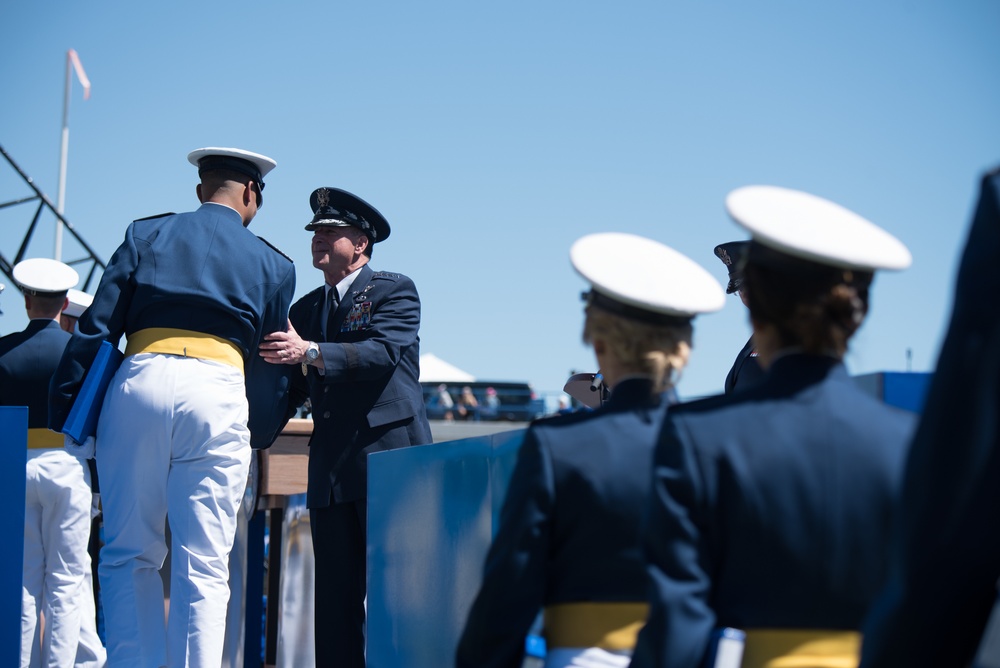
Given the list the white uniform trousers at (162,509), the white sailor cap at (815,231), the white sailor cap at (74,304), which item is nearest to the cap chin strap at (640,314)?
the white sailor cap at (815,231)

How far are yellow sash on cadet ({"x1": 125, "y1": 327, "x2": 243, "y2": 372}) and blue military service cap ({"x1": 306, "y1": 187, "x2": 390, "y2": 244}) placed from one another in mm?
1152

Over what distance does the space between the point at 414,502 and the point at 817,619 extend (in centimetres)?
240

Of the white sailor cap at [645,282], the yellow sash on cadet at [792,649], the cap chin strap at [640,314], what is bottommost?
the yellow sash on cadet at [792,649]

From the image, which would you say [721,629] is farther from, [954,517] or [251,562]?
[251,562]

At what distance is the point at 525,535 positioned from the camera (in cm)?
215

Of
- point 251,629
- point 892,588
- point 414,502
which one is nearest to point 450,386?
point 251,629

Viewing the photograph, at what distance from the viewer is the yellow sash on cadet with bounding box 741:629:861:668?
1.85 meters

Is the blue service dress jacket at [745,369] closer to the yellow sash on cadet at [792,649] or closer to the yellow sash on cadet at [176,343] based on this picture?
the yellow sash on cadet at [176,343]

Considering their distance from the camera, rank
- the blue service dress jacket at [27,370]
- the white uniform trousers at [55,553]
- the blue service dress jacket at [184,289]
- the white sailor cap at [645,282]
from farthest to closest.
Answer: the blue service dress jacket at [27,370]
the white uniform trousers at [55,553]
the blue service dress jacket at [184,289]
the white sailor cap at [645,282]

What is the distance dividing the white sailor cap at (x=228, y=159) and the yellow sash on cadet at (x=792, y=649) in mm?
3429

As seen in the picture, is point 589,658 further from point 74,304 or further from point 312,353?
point 74,304

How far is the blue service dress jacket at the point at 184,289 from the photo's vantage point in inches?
169

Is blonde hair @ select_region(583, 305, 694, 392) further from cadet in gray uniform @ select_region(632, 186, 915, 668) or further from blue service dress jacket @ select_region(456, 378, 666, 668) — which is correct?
cadet in gray uniform @ select_region(632, 186, 915, 668)

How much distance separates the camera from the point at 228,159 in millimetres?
4770
